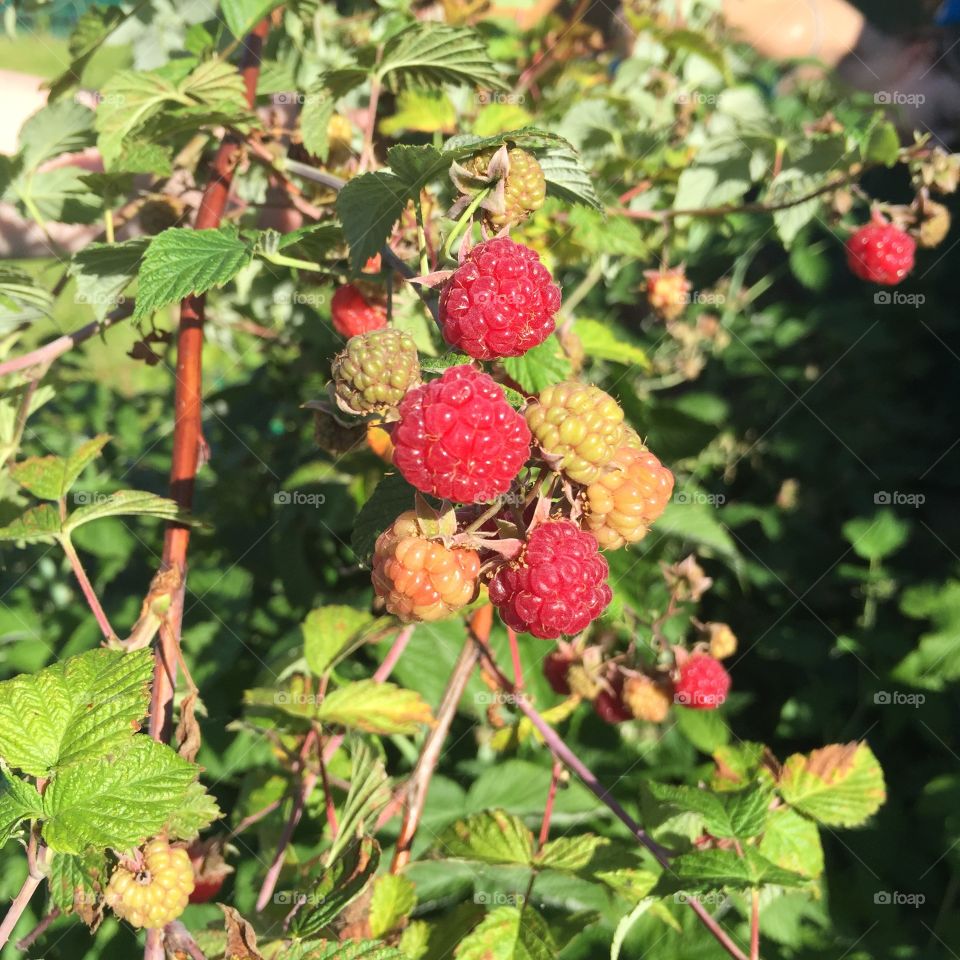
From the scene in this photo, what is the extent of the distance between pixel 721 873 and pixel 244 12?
130 centimetres

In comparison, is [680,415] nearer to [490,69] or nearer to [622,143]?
[622,143]

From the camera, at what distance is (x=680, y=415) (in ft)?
6.00

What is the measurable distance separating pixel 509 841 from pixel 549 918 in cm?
36

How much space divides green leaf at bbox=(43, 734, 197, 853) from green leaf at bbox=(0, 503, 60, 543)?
38 cm

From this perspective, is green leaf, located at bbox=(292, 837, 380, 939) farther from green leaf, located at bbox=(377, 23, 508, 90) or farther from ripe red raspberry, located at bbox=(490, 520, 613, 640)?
green leaf, located at bbox=(377, 23, 508, 90)

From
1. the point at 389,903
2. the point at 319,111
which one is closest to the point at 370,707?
the point at 389,903

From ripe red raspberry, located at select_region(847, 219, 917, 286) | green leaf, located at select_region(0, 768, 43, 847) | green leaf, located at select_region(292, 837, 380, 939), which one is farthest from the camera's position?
ripe red raspberry, located at select_region(847, 219, 917, 286)

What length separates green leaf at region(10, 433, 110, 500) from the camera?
1140 mm

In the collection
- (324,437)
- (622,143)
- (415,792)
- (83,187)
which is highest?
(622,143)

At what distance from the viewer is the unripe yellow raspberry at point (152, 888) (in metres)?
0.81

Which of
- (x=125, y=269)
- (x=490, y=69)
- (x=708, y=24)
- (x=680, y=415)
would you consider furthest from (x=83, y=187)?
(x=708, y=24)

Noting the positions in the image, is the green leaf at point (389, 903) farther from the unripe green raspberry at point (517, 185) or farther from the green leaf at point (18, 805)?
the unripe green raspberry at point (517, 185)

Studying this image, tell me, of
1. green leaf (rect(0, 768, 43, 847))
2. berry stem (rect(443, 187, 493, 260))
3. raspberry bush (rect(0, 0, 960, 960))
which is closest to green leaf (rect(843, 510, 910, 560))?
raspberry bush (rect(0, 0, 960, 960))

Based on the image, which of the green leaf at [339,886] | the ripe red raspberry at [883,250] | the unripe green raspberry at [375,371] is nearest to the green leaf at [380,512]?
the unripe green raspberry at [375,371]
